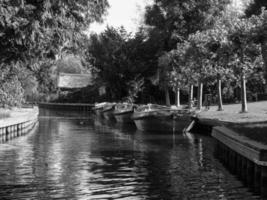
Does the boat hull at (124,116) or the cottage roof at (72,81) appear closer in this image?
the boat hull at (124,116)

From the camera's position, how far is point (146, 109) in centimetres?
4712

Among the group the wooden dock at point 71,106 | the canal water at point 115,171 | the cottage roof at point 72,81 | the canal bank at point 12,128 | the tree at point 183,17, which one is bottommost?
the canal water at point 115,171

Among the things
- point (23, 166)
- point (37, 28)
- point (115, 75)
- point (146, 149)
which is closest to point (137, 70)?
point (115, 75)

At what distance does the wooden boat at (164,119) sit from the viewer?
42.8 m

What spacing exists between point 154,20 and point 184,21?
476 cm

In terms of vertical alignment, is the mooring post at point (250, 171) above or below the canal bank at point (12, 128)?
below

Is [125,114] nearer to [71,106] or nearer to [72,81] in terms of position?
[71,106]

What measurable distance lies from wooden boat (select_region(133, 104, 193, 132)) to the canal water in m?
7.43

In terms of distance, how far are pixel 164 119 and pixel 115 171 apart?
21.3 metres

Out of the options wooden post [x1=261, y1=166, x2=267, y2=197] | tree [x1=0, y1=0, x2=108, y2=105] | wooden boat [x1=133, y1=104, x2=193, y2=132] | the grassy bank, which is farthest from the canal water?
wooden boat [x1=133, y1=104, x2=193, y2=132]

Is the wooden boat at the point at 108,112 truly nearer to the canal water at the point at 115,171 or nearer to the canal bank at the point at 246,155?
the canal water at the point at 115,171

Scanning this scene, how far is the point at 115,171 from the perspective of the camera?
73.2ft

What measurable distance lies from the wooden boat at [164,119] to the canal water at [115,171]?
7433 millimetres

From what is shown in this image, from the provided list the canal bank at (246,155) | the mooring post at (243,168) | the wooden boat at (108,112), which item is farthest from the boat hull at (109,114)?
the mooring post at (243,168)
